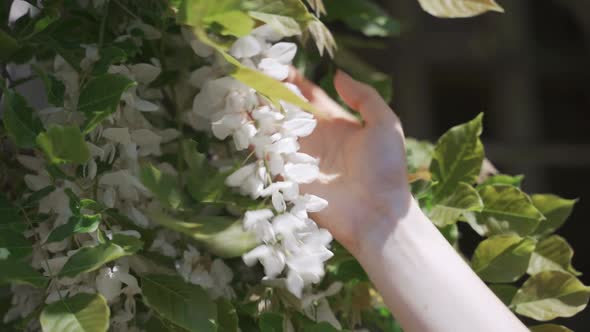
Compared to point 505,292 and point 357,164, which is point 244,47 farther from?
point 505,292

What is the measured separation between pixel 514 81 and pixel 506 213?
149 centimetres

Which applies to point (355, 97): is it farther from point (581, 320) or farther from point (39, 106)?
point (581, 320)

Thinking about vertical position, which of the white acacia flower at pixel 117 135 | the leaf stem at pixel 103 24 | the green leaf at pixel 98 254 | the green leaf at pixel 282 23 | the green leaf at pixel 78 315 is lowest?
the green leaf at pixel 78 315

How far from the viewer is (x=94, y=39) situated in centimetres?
52

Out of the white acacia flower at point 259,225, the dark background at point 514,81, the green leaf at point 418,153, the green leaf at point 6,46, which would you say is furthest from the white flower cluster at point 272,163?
the dark background at point 514,81

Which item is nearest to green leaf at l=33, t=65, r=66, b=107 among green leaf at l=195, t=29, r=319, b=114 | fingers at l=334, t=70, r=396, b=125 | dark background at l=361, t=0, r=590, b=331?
green leaf at l=195, t=29, r=319, b=114

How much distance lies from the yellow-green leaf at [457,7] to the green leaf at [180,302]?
0.22 metres

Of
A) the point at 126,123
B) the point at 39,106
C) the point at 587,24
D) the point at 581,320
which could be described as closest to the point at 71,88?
the point at 126,123

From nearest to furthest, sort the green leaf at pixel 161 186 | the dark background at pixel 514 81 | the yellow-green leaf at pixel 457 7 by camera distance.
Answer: the green leaf at pixel 161 186 < the yellow-green leaf at pixel 457 7 < the dark background at pixel 514 81

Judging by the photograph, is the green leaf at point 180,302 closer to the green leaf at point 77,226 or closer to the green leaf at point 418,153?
the green leaf at point 77,226

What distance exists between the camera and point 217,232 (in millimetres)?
422

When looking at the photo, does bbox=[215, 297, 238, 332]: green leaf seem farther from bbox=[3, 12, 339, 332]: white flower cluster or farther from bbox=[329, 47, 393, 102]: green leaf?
bbox=[329, 47, 393, 102]: green leaf

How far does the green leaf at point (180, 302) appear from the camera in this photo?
1.47ft

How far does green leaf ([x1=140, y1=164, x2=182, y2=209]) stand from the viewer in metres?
0.40
